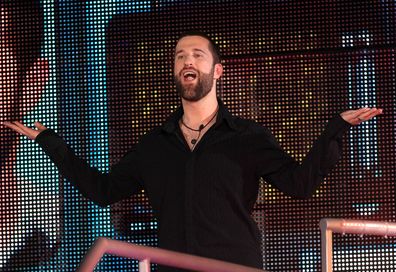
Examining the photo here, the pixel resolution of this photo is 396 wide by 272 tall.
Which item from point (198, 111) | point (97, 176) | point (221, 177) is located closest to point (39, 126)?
point (97, 176)

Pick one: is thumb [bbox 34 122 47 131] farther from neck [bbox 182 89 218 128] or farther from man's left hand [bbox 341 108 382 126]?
man's left hand [bbox 341 108 382 126]

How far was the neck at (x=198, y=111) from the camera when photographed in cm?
410

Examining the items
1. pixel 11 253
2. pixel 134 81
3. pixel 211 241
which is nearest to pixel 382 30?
pixel 134 81

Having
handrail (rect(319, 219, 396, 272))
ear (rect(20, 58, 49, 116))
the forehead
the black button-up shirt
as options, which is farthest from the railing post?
ear (rect(20, 58, 49, 116))

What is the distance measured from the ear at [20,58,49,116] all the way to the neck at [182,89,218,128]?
4.83ft

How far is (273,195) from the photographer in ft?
16.8

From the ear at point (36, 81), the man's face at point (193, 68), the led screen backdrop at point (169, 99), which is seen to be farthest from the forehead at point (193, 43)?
the ear at point (36, 81)

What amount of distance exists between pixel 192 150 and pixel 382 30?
1.61 meters

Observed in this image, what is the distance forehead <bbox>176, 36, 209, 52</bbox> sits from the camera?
414 cm

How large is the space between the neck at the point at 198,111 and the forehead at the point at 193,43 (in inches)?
8.3

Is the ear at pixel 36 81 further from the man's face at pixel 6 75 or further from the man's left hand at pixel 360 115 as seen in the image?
the man's left hand at pixel 360 115

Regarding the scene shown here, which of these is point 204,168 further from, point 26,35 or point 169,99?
point 26,35

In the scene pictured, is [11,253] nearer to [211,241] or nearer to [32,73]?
[32,73]

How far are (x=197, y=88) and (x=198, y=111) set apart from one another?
3.9 inches
